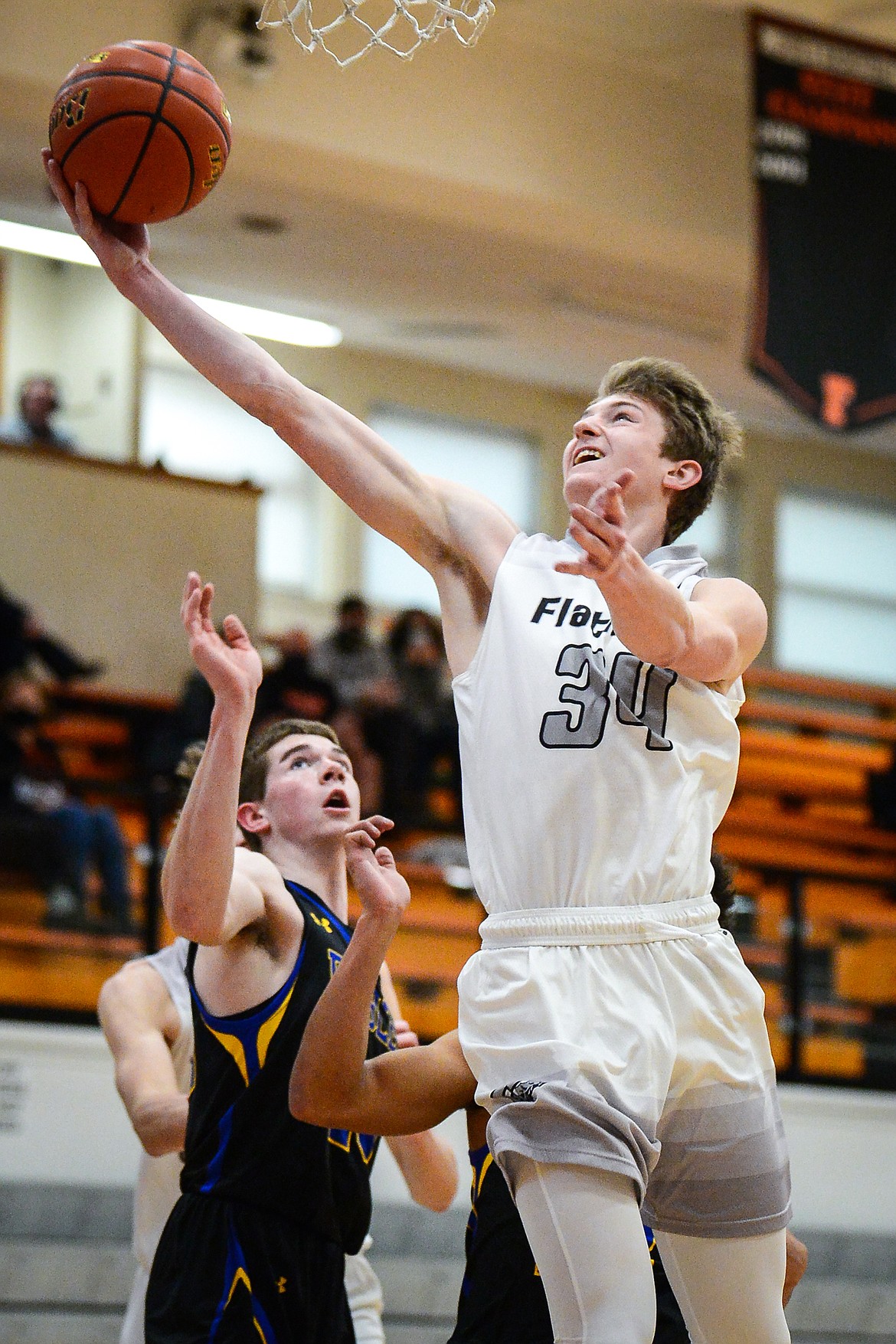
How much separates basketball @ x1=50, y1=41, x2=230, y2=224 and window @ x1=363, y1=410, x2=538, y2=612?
1076 cm

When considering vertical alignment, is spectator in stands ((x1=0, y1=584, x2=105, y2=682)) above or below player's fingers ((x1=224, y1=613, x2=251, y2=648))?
above

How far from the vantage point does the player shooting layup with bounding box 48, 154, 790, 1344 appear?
2283 mm

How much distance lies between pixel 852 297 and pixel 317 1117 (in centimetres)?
618

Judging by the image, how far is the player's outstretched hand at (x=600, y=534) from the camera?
2.24 meters

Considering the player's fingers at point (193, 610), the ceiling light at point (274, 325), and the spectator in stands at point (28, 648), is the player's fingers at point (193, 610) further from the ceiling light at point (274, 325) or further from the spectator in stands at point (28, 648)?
the ceiling light at point (274, 325)

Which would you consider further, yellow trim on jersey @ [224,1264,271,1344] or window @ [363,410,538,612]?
window @ [363,410,538,612]

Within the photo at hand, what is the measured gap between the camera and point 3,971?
23.6ft

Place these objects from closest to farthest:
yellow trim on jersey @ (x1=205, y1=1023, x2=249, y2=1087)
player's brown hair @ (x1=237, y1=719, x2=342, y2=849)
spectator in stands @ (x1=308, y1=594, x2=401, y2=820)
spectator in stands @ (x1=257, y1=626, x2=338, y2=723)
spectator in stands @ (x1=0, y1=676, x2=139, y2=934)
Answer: yellow trim on jersey @ (x1=205, y1=1023, x2=249, y2=1087), player's brown hair @ (x1=237, y1=719, x2=342, y2=849), spectator in stands @ (x1=0, y1=676, x2=139, y2=934), spectator in stands @ (x1=257, y1=626, x2=338, y2=723), spectator in stands @ (x1=308, y1=594, x2=401, y2=820)

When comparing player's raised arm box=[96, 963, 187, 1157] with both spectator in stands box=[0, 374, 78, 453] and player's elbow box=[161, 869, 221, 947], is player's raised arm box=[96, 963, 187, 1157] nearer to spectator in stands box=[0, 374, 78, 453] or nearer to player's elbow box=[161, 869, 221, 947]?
player's elbow box=[161, 869, 221, 947]

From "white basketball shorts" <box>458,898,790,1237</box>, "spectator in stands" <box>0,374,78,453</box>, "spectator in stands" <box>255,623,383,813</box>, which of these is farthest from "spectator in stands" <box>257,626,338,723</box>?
"white basketball shorts" <box>458,898,790,1237</box>

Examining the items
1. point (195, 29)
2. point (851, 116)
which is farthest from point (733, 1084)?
point (195, 29)

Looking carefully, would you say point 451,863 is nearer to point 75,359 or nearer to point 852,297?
point 852,297

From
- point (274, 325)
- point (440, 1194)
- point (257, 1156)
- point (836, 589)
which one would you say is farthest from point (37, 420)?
point (257, 1156)

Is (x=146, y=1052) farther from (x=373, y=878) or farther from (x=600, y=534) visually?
(x=600, y=534)
